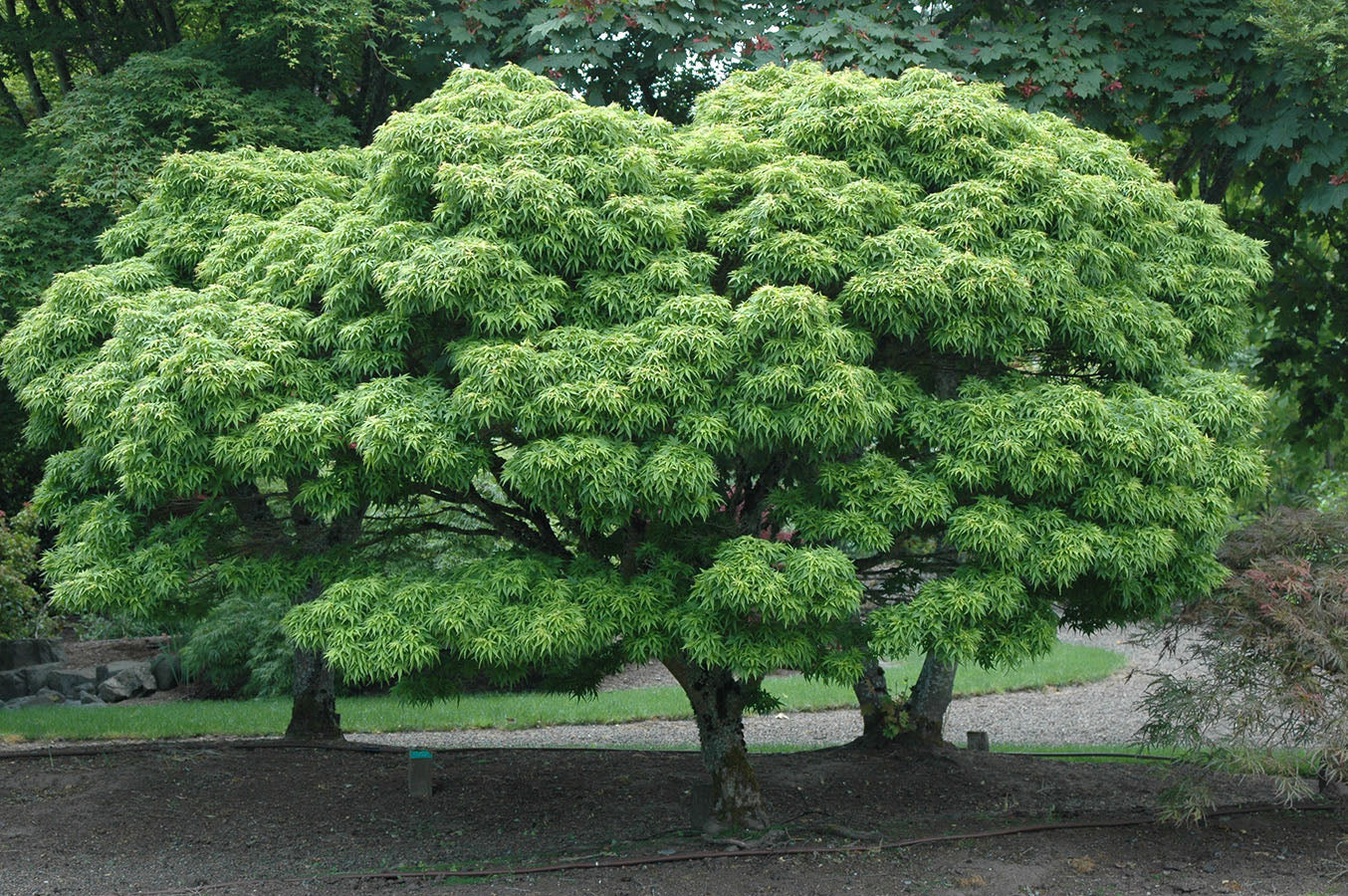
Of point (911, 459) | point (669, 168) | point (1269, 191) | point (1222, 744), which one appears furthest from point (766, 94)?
point (1269, 191)

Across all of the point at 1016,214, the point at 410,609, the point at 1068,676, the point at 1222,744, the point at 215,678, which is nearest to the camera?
the point at 410,609

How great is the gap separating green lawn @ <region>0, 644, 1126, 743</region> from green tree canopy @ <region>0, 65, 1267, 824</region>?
15.2ft

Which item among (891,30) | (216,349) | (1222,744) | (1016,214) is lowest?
(1222,744)

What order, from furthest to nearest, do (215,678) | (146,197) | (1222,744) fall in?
(215,678) < (146,197) < (1222,744)

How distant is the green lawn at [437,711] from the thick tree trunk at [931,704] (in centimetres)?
90

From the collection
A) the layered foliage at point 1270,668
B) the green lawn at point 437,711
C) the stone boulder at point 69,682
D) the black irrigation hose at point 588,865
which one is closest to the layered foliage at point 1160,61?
the layered foliage at point 1270,668

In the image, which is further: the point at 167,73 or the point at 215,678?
the point at 215,678

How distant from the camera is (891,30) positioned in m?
8.69

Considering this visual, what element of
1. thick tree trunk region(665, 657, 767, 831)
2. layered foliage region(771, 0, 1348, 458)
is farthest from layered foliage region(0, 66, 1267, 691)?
layered foliage region(771, 0, 1348, 458)

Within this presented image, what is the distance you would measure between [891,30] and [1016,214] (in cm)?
327

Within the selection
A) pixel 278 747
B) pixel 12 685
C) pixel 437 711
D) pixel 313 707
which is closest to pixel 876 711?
pixel 313 707

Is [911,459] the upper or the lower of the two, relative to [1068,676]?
upper

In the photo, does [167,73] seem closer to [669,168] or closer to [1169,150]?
[669,168]

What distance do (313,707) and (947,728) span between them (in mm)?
6839
